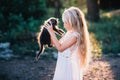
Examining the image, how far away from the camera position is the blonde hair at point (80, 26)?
196 inches

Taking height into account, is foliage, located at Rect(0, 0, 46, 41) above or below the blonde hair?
above

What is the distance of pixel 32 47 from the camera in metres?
11.2

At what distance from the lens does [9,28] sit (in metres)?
12.8

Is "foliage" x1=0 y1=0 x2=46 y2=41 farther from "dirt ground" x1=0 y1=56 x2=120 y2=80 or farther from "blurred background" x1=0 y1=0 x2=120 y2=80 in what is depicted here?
"dirt ground" x1=0 y1=56 x2=120 y2=80

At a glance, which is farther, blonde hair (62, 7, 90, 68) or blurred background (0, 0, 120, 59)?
blurred background (0, 0, 120, 59)

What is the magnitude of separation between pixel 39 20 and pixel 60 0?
20.4 ft

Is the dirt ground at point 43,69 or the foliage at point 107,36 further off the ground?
the foliage at point 107,36

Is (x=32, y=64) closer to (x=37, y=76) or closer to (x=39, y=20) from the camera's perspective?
(x=37, y=76)

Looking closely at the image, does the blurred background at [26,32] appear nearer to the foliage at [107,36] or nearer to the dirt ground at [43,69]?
the foliage at [107,36]

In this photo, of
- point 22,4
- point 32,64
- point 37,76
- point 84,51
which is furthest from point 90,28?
point 84,51

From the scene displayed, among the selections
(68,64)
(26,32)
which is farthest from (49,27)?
(26,32)

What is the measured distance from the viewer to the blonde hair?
497cm

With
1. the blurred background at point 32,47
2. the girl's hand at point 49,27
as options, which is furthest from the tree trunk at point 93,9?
the girl's hand at point 49,27

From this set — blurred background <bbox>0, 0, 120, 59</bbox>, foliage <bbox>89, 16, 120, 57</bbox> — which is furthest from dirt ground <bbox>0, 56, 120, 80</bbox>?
foliage <bbox>89, 16, 120, 57</bbox>
